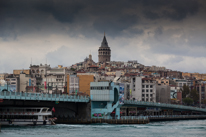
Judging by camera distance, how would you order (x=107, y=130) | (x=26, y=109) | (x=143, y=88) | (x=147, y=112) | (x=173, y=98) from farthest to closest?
(x=173, y=98)
(x=143, y=88)
(x=147, y=112)
(x=26, y=109)
(x=107, y=130)

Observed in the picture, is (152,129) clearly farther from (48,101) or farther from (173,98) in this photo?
(173,98)

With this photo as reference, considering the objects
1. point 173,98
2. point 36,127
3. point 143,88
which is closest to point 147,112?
point 143,88

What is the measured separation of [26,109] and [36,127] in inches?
268

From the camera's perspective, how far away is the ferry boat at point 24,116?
104 meters

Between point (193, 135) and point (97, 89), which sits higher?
point (97, 89)

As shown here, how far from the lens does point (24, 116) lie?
343 ft

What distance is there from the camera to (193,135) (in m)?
88.9

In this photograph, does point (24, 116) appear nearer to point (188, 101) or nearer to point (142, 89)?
point (142, 89)

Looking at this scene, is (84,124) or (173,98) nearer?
(84,124)

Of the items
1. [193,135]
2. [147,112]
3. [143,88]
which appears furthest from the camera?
[143,88]

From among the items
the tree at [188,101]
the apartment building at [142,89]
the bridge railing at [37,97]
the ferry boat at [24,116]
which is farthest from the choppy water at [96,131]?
the tree at [188,101]

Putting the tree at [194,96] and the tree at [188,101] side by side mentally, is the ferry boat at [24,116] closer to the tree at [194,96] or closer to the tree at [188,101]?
the tree at [188,101]

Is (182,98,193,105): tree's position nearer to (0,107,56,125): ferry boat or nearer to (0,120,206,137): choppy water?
(0,120,206,137): choppy water

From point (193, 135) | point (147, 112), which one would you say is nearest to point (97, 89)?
point (193, 135)
